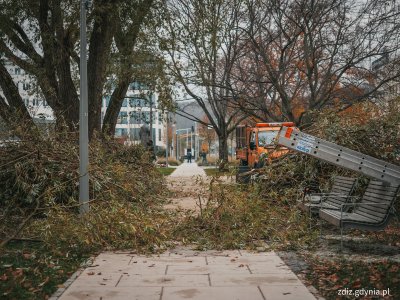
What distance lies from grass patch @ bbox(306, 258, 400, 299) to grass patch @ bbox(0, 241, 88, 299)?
284 centimetres

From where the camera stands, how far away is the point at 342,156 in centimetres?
852

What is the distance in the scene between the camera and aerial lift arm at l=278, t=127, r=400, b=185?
826cm

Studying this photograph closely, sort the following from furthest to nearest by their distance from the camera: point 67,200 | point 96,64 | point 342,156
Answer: point 96,64 < point 67,200 < point 342,156

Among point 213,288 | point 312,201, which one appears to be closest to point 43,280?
point 213,288

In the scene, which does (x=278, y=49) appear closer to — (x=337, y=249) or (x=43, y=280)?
(x=337, y=249)

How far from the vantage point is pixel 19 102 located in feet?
58.2

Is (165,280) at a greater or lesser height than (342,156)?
lesser

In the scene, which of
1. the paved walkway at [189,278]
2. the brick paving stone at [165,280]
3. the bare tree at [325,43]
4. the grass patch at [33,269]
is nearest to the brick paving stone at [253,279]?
the paved walkway at [189,278]

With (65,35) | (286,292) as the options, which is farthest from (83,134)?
(65,35)

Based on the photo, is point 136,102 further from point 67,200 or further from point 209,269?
point 209,269

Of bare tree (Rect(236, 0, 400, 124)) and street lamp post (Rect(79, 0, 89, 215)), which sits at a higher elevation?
bare tree (Rect(236, 0, 400, 124))

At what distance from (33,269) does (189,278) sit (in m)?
1.88

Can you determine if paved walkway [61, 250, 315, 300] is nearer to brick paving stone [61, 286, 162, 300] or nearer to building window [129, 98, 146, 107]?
brick paving stone [61, 286, 162, 300]

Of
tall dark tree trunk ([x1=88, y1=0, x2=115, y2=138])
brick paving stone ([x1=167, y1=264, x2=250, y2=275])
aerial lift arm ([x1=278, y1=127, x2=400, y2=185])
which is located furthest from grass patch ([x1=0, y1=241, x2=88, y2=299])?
tall dark tree trunk ([x1=88, y1=0, x2=115, y2=138])
